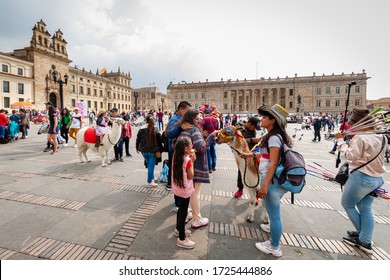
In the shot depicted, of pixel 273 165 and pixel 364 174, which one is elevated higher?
pixel 273 165

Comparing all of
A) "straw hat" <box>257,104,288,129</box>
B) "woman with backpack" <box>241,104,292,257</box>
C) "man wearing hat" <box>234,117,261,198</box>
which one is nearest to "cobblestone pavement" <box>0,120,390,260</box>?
"man wearing hat" <box>234,117,261,198</box>

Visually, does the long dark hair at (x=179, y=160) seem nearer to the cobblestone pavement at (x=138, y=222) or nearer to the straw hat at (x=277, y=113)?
the cobblestone pavement at (x=138, y=222)

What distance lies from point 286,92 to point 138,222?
249 ft

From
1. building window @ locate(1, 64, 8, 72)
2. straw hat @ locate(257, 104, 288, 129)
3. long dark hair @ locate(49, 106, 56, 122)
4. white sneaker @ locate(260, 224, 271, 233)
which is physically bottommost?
white sneaker @ locate(260, 224, 271, 233)

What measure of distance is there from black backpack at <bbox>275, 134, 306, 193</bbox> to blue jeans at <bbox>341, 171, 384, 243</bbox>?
0.85 meters

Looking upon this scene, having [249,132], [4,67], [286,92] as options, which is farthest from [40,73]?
[286,92]

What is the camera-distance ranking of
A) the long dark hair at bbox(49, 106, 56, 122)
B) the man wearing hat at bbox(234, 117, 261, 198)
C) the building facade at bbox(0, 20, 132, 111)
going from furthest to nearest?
1. the building facade at bbox(0, 20, 132, 111)
2. the long dark hair at bbox(49, 106, 56, 122)
3. the man wearing hat at bbox(234, 117, 261, 198)

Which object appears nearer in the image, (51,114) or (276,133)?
(276,133)

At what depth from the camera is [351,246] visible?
2768 millimetres

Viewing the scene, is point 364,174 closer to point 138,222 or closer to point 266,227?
point 266,227

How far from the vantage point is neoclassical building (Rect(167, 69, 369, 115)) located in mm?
63281

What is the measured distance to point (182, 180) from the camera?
103 inches

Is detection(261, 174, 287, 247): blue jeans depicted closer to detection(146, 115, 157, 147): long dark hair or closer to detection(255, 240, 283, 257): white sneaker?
detection(255, 240, 283, 257): white sneaker

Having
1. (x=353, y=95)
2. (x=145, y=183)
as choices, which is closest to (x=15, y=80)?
(x=145, y=183)
